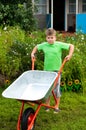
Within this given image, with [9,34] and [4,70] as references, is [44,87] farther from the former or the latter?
[9,34]

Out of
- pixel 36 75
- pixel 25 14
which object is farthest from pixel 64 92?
pixel 25 14

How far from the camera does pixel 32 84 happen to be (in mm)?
6906

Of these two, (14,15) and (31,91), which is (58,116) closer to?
(31,91)

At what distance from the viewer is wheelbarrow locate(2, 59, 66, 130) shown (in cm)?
622

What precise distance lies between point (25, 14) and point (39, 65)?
4.35m

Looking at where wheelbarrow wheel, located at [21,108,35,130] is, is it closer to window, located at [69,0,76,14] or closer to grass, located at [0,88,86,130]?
grass, located at [0,88,86,130]

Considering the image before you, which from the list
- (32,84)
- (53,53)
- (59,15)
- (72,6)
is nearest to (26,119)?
(32,84)

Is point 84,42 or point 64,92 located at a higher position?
A: point 84,42

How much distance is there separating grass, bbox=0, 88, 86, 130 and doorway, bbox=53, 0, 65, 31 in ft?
51.9

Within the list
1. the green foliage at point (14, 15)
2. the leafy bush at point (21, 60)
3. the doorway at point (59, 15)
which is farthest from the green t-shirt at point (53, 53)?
the doorway at point (59, 15)

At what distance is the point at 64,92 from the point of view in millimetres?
8773

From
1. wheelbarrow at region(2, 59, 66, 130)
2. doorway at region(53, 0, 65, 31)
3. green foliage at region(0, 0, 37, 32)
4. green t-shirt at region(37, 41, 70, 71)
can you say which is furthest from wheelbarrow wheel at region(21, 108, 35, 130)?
doorway at region(53, 0, 65, 31)

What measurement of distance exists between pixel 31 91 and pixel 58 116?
79 cm

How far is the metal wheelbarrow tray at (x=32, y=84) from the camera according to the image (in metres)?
6.48
